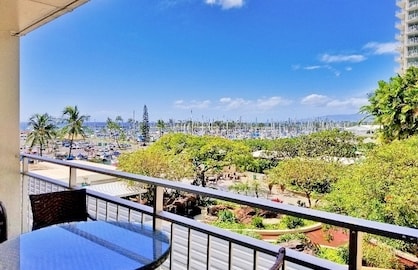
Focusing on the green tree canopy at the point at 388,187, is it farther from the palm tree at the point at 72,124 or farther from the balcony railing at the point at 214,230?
the palm tree at the point at 72,124

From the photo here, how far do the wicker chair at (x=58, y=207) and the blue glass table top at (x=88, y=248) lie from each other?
0.30 meters

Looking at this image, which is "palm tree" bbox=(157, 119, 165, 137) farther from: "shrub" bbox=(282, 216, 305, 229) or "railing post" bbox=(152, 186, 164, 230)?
"railing post" bbox=(152, 186, 164, 230)

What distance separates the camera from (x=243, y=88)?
3319 cm

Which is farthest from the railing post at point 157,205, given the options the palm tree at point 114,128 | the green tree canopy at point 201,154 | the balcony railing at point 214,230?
the palm tree at point 114,128

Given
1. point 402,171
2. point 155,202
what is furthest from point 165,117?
point 155,202

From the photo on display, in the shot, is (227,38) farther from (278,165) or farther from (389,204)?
(389,204)

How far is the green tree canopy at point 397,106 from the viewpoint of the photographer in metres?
14.8

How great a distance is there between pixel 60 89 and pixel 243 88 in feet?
56.3

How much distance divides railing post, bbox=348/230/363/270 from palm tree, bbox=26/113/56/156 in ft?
88.3

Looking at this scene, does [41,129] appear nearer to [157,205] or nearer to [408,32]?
[157,205]

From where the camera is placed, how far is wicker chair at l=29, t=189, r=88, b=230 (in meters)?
1.93

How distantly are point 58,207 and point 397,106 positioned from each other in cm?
1667

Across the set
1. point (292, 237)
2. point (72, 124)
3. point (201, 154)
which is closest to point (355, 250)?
point (292, 237)

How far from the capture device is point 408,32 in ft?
91.3
